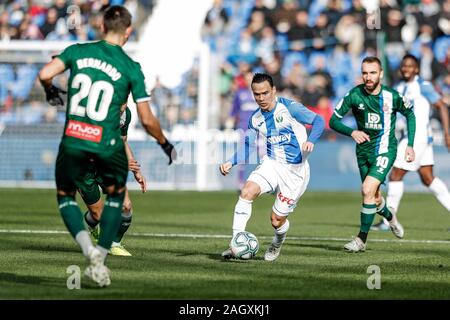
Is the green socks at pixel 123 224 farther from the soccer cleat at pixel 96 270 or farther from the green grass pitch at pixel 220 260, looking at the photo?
the soccer cleat at pixel 96 270

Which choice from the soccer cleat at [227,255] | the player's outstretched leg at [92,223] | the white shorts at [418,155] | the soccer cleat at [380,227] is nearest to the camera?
the soccer cleat at [227,255]

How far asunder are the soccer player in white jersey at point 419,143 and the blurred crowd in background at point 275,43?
8.34 m

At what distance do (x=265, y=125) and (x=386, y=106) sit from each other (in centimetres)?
215

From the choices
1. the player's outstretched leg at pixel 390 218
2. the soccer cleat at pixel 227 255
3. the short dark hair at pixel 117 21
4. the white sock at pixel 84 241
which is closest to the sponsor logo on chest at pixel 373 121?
the player's outstretched leg at pixel 390 218

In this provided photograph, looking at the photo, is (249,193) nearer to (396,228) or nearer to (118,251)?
(118,251)

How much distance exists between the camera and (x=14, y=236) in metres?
14.1

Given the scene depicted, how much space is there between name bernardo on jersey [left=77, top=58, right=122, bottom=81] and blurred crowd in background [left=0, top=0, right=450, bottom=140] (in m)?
16.5

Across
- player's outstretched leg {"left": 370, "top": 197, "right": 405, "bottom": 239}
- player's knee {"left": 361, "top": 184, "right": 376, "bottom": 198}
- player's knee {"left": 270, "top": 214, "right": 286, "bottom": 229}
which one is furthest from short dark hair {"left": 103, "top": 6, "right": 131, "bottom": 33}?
player's outstretched leg {"left": 370, "top": 197, "right": 405, "bottom": 239}

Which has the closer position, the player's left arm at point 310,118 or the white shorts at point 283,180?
the player's left arm at point 310,118

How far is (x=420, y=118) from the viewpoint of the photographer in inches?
691

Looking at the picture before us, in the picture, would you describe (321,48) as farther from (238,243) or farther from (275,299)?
(275,299)

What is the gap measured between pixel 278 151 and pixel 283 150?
59mm

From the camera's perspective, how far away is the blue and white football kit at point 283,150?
39.0 ft

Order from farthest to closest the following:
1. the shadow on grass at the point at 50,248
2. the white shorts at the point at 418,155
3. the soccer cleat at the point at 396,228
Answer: the white shorts at the point at 418,155 → the soccer cleat at the point at 396,228 → the shadow on grass at the point at 50,248
